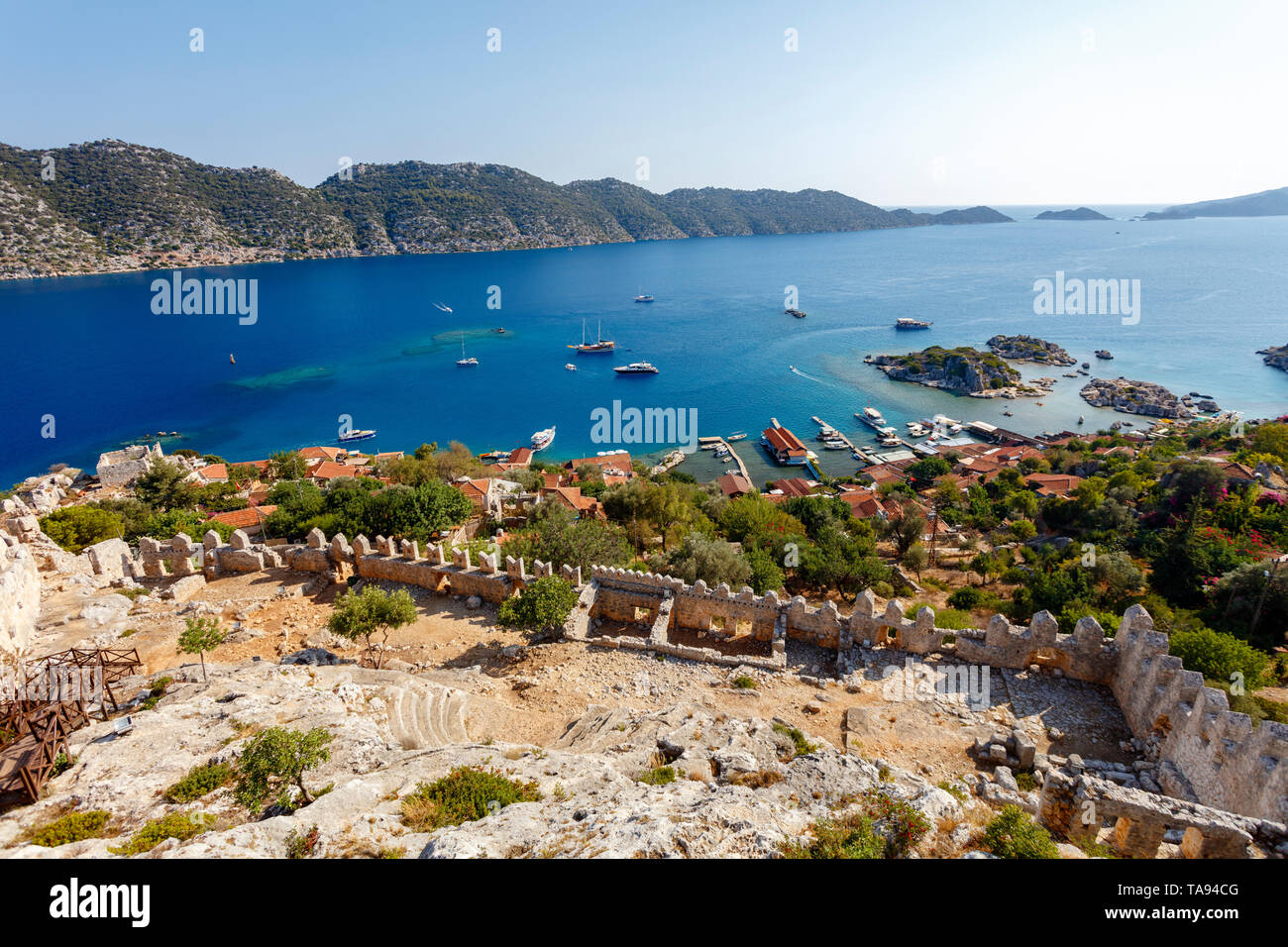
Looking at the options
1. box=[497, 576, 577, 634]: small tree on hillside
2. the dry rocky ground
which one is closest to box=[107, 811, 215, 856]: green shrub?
the dry rocky ground

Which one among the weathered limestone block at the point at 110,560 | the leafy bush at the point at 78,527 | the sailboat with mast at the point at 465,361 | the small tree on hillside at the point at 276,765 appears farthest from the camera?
the sailboat with mast at the point at 465,361

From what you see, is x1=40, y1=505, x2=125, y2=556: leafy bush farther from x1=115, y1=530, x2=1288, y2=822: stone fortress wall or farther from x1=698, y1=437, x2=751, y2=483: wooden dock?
x1=698, y1=437, x2=751, y2=483: wooden dock

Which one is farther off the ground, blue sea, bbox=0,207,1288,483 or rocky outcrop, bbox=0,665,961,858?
blue sea, bbox=0,207,1288,483

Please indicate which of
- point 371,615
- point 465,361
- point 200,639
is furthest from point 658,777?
point 465,361

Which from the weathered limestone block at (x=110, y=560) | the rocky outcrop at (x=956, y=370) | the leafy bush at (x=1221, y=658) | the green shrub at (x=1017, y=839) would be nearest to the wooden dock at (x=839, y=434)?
the rocky outcrop at (x=956, y=370)

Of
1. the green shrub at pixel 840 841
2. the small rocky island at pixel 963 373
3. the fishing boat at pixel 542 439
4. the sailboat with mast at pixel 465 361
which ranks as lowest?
the green shrub at pixel 840 841

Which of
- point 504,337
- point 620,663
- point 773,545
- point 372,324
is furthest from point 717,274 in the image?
point 620,663

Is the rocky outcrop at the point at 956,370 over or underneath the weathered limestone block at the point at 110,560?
over

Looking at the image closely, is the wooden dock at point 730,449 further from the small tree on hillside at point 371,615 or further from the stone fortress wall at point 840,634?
the small tree on hillside at point 371,615
